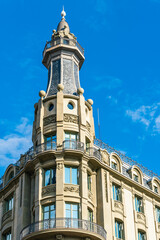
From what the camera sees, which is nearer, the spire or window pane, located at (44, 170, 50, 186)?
window pane, located at (44, 170, 50, 186)

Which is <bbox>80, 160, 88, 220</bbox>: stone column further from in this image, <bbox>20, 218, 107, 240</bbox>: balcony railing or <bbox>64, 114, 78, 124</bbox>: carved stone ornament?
<bbox>64, 114, 78, 124</bbox>: carved stone ornament

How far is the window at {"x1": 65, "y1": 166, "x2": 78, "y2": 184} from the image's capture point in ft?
145

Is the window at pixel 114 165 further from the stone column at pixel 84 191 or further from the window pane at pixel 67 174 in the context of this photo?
the window pane at pixel 67 174

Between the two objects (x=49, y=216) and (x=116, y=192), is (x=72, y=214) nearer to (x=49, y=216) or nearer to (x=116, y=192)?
(x=49, y=216)

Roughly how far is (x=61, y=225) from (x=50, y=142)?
8811 millimetres

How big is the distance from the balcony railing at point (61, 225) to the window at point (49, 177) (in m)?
4.12

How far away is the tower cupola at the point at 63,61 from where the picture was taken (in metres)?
51.6

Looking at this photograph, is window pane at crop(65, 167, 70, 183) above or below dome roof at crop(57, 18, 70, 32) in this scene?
below

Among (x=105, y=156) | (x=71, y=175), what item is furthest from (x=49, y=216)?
(x=105, y=156)

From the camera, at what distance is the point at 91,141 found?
48.8 m

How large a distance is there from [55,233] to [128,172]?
1539 cm

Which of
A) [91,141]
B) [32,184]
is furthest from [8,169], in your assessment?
[91,141]

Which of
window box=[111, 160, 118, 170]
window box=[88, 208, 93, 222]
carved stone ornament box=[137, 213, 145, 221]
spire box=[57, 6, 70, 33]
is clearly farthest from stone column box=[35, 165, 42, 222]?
spire box=[57, 6, 70, 33]

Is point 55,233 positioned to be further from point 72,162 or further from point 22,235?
point 72,162
